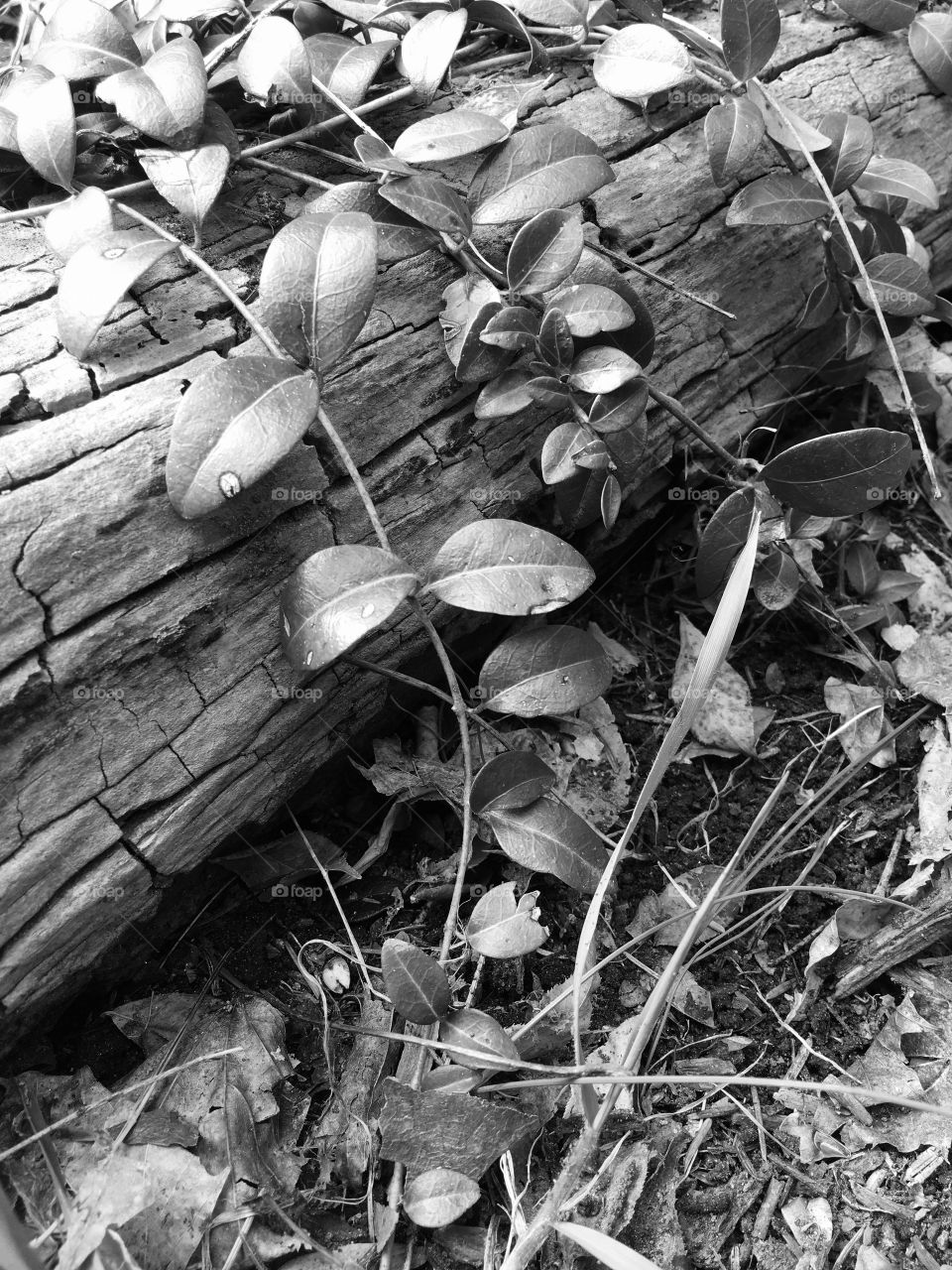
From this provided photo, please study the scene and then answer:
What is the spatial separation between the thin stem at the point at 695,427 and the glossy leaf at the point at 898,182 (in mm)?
564

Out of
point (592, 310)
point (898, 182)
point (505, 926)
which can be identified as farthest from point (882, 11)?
point (505, 926)

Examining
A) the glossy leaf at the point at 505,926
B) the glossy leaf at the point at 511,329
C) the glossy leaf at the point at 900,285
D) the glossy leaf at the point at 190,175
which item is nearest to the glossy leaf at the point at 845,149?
the glossy leaf at the point at 900,285

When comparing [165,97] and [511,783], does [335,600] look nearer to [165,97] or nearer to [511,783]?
[511,783]

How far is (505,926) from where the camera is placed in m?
1.25

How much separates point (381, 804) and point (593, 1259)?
0.69 meters

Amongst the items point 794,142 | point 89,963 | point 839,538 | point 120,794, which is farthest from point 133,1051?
point 794,142

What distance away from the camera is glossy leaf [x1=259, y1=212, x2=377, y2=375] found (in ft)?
4.06

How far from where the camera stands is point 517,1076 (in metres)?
1.23

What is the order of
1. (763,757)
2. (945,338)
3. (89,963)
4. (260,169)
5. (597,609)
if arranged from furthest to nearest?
(945,338) → (597,609) → (763,757) → (260,169) → (89,963)

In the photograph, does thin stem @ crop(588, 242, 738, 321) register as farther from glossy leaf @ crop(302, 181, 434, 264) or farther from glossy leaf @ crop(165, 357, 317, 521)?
glossy leaf @ crop(165, 357, 317, 521)

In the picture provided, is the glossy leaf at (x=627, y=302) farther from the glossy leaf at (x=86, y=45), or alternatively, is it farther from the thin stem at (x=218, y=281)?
the glossy leaf at (x=86, y=45)

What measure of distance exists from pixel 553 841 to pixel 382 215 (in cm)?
95

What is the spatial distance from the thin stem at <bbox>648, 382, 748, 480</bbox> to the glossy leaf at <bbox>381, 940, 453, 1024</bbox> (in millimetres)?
894

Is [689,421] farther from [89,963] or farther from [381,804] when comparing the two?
[89,963]
